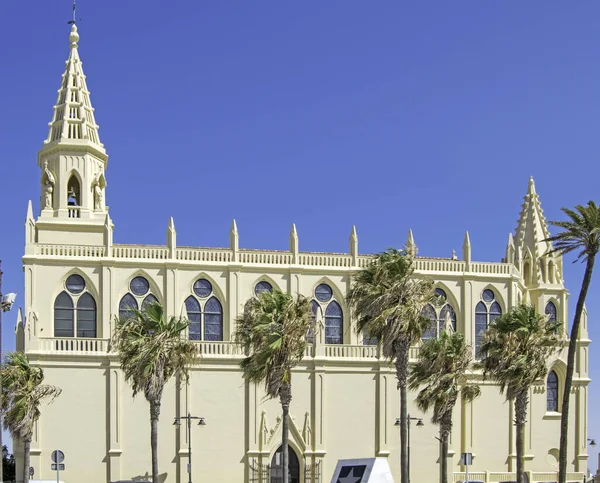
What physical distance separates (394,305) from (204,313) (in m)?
19.7

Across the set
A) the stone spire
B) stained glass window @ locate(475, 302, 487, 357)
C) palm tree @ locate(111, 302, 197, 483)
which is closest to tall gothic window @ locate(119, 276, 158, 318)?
the stone spire

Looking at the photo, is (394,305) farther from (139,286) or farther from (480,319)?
(480,319)

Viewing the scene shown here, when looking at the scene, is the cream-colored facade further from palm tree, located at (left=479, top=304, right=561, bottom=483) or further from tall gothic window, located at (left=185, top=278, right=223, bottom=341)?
palm tree, located at (left=479, top=304, right=561, bottom=483)

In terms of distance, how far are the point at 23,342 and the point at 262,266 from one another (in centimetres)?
1330

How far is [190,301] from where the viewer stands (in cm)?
6369

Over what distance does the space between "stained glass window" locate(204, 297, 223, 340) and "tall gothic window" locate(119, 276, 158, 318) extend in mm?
3016

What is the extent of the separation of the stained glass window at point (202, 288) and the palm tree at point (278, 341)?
15988 mm

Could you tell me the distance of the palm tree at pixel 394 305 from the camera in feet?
150

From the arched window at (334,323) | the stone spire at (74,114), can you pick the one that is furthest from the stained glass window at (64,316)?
the arched window at (334,323)

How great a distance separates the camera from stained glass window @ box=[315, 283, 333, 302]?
65.6 m

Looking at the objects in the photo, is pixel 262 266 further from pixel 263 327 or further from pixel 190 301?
pixel 263 327

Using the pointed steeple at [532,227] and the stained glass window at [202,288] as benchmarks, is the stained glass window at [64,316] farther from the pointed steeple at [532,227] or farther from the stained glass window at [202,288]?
the pointed steeple at [532,227]

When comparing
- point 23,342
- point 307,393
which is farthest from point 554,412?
point 23,342

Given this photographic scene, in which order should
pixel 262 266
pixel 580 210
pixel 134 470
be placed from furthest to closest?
pixel 262 266
pixel 134 470
pixel 580 210
